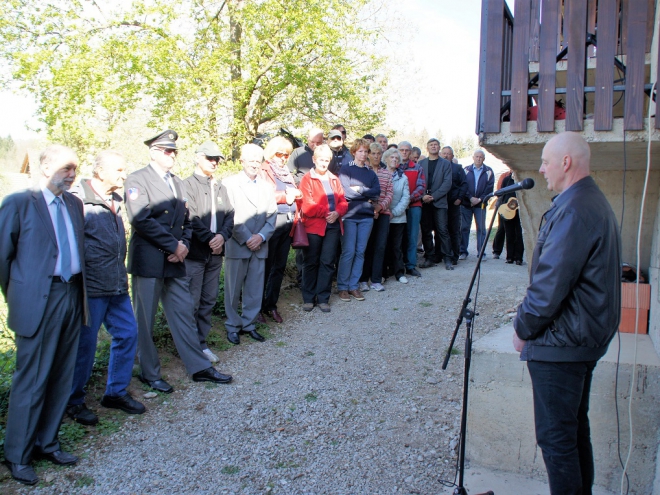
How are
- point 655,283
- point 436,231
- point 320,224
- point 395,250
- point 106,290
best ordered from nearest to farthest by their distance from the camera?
point 655,283 → point 106,290 → point 320,224 → point 395,250 → point 436,231

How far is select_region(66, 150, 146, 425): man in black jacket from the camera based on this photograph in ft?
13.8

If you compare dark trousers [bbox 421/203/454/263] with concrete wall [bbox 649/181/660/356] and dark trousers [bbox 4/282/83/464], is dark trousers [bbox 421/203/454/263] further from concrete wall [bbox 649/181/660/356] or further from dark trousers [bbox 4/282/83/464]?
dark trousers [bbox 4/282/83/464]

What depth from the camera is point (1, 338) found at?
564cm

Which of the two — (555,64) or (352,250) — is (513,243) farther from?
(555,64)

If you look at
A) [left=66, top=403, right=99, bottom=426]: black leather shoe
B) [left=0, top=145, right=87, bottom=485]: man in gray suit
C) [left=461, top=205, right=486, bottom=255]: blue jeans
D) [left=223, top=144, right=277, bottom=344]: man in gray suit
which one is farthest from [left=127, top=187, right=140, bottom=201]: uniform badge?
[left=461, top=205, right=486, bottom=255]: blue jeans

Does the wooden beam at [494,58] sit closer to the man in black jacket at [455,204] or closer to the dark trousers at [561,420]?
the dark trousers at [561,420]

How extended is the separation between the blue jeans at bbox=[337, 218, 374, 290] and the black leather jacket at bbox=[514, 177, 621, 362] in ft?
17.1

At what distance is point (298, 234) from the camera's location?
721 centimetres

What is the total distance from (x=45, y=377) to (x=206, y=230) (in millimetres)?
2214

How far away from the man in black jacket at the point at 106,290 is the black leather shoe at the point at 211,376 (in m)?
0.73

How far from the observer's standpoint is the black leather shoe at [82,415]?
423 centimetres

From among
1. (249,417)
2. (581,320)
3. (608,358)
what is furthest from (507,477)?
(249,417)

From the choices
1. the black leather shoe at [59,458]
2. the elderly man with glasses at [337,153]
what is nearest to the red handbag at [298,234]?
the elderly man with glasses at [337,153]

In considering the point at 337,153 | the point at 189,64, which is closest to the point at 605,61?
the point at 337,153
